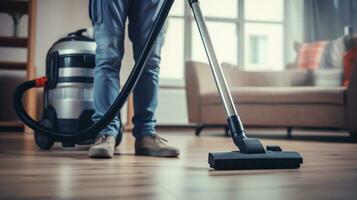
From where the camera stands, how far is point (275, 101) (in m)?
2.52

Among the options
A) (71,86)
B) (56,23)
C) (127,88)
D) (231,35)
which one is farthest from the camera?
(231,35)

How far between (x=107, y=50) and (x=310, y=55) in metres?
2.45

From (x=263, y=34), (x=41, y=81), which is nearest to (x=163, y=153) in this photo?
(x=41, y=81)

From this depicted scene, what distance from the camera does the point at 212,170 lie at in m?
1.02

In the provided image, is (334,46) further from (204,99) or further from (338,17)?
(204,99)

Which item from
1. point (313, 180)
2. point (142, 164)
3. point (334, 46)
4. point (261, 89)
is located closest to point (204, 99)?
point (261, 89)

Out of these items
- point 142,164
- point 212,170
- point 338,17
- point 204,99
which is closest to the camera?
point 212,170

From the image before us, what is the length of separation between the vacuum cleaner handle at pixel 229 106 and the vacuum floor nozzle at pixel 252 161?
2 centimetres

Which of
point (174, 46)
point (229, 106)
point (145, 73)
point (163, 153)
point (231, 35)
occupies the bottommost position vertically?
point (163, 153)

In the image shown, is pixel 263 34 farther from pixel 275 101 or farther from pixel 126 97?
pixel 126 97

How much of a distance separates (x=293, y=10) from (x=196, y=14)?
3.37 metres

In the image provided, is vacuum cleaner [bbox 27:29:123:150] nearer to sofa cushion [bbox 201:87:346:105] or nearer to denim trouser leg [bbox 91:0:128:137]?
denim trouser leg [bbox 91:0:128:137]

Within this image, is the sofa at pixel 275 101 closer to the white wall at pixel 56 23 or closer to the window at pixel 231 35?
the white wall at pixel 56 23

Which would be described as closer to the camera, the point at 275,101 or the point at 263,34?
the point at 275,101
